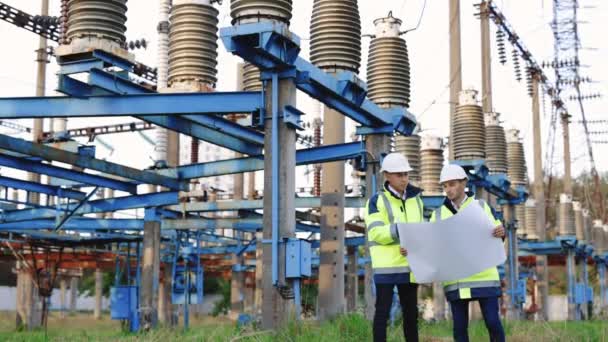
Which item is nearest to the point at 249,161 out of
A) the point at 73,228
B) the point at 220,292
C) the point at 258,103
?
the point at 258,103

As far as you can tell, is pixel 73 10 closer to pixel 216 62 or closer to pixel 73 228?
pixel 216 62

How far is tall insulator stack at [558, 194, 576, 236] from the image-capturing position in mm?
33469

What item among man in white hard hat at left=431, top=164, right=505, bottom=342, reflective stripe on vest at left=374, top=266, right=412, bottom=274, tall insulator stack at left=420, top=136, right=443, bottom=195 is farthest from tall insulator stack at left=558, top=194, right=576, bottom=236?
reflective stripe on vest at left=374, top=266, right=412, bottom=274

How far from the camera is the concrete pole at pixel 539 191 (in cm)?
3547

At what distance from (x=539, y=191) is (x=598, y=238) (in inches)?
423

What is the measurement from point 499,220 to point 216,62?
7079mm

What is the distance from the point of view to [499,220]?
22.4 ft

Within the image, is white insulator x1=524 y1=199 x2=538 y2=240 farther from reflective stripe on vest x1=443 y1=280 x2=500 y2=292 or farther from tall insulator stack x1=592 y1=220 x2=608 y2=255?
reflective stripe on vest x1=443 y1=280 x2=500 y2=292

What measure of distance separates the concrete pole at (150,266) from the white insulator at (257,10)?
10.6m

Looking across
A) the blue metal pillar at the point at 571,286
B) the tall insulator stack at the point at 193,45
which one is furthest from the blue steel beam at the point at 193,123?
the blue metal pillar at the point at 571,286

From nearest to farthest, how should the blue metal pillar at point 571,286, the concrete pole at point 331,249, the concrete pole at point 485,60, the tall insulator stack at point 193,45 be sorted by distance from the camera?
the tall insulator stack at point 193,45 < the concrete pole at point 331,249 < the concrete pole at point 485,60 < the blue metal pillar at point 571,286

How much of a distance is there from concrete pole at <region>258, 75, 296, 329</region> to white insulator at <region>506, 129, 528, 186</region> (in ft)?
48.9

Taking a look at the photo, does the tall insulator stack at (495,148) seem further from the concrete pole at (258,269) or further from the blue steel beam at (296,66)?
the blue steel beam at (296,66)

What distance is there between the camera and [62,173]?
55.7ft
